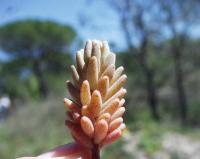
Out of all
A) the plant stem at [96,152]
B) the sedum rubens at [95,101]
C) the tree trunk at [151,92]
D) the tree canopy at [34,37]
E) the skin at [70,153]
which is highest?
the tree canopy at [34,37]

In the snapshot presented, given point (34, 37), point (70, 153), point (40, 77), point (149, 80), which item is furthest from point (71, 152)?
point (40, 77)

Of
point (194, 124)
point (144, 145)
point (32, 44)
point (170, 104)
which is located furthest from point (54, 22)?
point (144, 145)

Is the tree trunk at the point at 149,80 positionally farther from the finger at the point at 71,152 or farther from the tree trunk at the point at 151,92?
the finger at the point at 71,152

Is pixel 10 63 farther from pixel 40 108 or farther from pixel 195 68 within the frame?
pixel 40 108

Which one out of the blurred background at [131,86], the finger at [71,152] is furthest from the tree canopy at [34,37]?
the finger at [71,152]

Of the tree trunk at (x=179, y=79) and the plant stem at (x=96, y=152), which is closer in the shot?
the plant stem at (x=96, y=152)

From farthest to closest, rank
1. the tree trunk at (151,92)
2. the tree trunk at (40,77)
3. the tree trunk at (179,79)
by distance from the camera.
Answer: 1. the tree trunk at (40,77)
2. the tree trunk at (151,92)
3. the tree trunk at (179,79)

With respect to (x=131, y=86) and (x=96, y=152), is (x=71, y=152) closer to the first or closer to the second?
(x=96, y=152)
